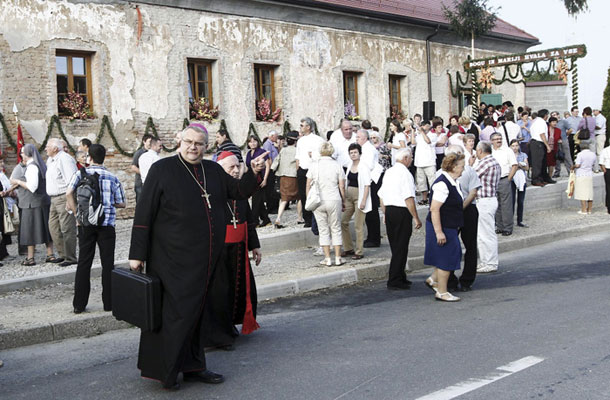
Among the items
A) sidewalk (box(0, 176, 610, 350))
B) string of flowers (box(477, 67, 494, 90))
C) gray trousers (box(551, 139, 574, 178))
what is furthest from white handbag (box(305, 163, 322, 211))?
string of flowers (box(477, 67, 494, 90))

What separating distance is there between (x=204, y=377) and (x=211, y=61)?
1501 cm

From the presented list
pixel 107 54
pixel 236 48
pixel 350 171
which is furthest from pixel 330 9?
pixel 350 171

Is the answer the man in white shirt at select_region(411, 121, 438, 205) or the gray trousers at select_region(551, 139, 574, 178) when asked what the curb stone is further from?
the gray trousers at select_region(551, 139, 574, 178)

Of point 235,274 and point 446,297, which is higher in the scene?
point 235,274

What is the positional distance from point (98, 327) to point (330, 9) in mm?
16167

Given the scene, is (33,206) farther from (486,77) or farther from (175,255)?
(486,77)

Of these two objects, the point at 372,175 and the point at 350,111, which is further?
the point at 350,111

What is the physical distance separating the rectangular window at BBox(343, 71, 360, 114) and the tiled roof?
6.88ft

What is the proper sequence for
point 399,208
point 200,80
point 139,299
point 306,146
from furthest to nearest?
point 200,80 → point 306,146 → point 399,208 → point 139,299

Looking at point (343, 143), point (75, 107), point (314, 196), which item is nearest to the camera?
point (314, 196)

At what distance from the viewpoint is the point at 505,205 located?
1395 centimetres

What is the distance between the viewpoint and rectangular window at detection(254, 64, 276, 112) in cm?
2089

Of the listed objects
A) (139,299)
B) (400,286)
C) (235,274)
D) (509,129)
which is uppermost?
(509,129)

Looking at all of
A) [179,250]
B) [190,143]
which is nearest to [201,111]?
[190,143]
